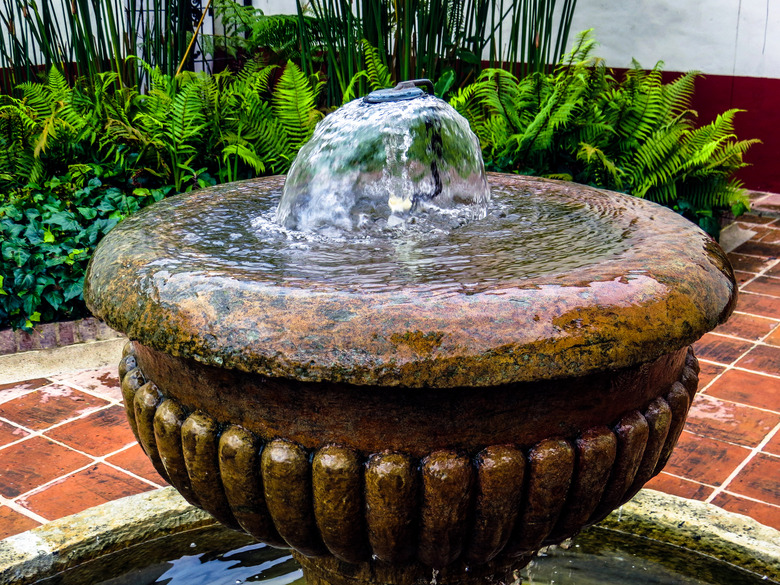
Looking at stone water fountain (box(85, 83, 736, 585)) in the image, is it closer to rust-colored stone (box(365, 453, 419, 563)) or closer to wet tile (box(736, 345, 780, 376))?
rust-colored stone (box(365, 453, 419, 563))

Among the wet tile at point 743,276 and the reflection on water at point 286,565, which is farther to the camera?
the wet tile at point 743,276

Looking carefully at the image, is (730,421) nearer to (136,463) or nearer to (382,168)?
(382,168)

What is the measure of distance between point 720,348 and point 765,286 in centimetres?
107

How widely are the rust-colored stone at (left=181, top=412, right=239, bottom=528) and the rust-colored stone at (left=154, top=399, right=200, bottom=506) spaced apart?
0.02 metres

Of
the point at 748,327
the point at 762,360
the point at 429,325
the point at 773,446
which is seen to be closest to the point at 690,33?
the point at 748,327

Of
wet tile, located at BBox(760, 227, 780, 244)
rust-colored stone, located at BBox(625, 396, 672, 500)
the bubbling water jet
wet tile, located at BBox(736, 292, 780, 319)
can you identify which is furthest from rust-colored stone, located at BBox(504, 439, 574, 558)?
wet tile, located at BBox(760, 227, 780, 244)

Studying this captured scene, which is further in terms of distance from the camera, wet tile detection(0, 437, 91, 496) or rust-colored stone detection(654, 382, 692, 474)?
wet tile detection(0, 437, 91, 496)

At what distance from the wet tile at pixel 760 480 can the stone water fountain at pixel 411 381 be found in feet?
4.36

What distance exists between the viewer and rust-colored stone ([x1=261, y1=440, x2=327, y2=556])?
1.39 metres

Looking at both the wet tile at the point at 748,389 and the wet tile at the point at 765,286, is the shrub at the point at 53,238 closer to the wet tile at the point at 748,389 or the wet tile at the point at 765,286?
the wet tile at the point at 748,389

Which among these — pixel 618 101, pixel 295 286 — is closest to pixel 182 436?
pixel 295 286

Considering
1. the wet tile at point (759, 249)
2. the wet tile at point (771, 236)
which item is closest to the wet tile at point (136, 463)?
the wet tile at point (759, 249)

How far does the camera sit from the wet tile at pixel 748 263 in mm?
5185

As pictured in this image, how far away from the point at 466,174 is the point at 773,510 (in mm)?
1646
